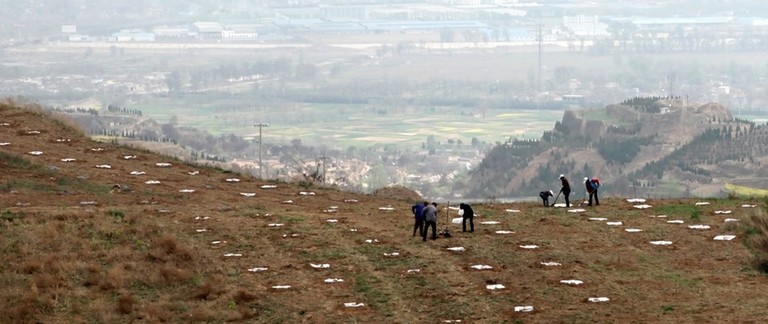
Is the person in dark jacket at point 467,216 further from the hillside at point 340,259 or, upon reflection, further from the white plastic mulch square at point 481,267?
the white plastic mulch square at point 481,267

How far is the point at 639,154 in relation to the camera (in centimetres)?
15050

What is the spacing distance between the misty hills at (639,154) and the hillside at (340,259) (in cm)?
7256

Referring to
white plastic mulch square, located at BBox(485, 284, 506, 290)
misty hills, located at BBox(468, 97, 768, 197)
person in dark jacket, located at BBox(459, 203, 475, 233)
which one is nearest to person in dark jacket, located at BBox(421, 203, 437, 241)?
person in dark jacket, located at BBox(459, 203, 475, 233)

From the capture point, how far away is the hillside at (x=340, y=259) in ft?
98.2

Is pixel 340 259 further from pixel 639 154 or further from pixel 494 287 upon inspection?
pixel 639 154

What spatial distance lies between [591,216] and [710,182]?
80022mm

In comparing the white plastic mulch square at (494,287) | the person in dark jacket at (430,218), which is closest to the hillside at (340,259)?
the white plastic mulch square at (494,287)

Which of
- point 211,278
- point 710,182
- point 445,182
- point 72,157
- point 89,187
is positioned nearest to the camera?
point 211,278

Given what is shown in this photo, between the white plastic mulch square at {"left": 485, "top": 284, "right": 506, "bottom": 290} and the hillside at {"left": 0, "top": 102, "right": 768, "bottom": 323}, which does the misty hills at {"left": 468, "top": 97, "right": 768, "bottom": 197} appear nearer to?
the hillside at {"left": 0, "top": 102, "right": 768, "bottom": 323}

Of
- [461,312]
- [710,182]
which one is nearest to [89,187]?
[461,312]

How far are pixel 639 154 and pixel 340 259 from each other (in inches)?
4675

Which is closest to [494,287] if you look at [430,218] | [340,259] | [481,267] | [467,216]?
[481,267]

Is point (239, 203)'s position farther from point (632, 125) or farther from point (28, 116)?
point (632, 125)

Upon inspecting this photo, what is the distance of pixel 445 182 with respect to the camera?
152250mm
